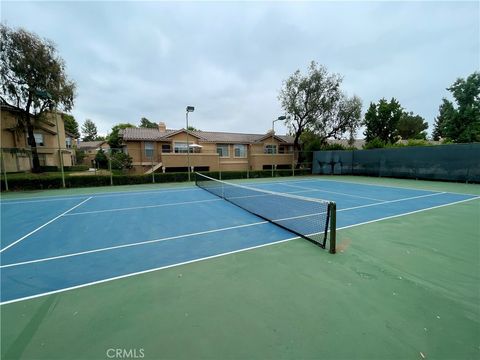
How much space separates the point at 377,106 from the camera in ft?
127

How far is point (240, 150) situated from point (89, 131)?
263ft

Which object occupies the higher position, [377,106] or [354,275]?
[377,106]

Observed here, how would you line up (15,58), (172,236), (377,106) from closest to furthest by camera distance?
(172,236) → (15,58) → (377,106)

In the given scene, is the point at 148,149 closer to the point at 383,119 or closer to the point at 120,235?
the point at 120,235

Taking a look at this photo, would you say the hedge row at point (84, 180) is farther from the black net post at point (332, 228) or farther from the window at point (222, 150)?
the black net post at point (332, 228)

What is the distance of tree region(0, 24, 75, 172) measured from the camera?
666 inches

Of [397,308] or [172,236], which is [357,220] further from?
[172,236]

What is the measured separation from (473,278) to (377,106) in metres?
43.3

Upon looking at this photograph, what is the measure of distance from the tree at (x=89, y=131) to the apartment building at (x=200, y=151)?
226ft

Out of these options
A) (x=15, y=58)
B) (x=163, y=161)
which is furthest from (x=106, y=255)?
(x=15, y=58)

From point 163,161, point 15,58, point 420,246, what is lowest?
point 420,246

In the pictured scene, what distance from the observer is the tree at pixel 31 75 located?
16922 millimetres

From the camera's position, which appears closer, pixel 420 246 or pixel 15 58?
pixel 420 246

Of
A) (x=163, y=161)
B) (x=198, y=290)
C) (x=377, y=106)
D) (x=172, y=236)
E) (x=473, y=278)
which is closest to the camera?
(x=198, y=290)
